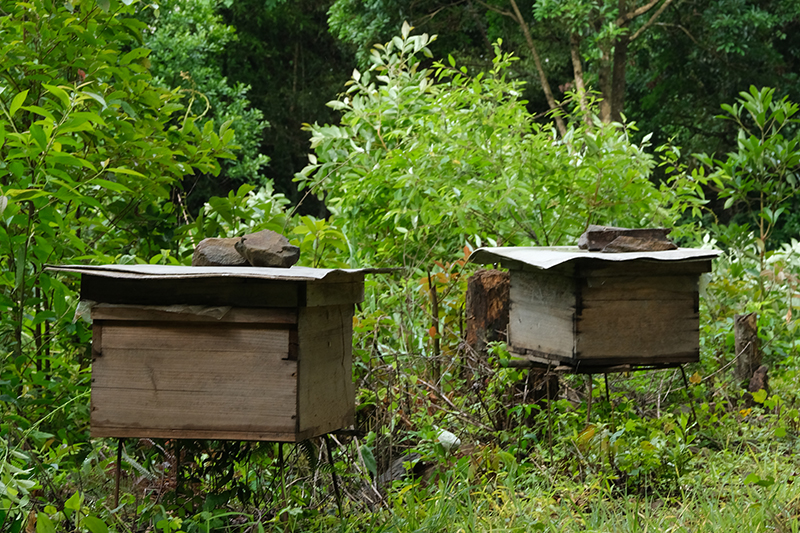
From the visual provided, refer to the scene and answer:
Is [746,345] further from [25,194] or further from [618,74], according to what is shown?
[618,74]

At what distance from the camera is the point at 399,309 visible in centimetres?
455

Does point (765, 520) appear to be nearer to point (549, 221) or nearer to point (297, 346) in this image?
point (297, 346)

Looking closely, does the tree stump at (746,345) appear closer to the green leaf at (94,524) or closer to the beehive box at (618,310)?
the beehive box at (618,310)

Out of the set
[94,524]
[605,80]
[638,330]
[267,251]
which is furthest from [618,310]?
[605,80]

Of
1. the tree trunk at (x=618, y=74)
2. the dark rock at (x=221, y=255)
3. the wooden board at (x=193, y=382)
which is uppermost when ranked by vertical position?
the tree trunk at (x=618, y=74)

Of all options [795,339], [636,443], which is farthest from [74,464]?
[795,339]

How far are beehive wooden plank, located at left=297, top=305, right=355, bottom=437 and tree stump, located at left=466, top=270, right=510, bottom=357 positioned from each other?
141 centimetres

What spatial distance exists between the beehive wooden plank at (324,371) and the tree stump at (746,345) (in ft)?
8.69

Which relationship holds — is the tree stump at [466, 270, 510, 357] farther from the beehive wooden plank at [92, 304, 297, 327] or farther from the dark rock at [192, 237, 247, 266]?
the beehive wooden plank at [92, 304, 297, 327]

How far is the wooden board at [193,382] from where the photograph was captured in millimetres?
2162

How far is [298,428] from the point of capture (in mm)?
2148

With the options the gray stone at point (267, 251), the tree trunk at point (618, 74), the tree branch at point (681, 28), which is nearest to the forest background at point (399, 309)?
the gray stone at point (267, 251)

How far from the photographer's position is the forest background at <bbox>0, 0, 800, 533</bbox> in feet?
8.96

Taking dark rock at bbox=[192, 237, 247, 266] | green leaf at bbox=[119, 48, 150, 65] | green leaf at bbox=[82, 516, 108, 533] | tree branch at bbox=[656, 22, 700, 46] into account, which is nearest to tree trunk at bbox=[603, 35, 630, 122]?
tree branch at bbox=[656, 22, 700, 46]
